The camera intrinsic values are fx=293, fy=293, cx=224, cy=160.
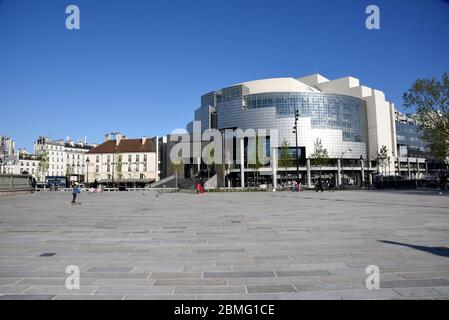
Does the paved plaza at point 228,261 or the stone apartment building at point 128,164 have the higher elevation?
the stone apartment building at point 128,164

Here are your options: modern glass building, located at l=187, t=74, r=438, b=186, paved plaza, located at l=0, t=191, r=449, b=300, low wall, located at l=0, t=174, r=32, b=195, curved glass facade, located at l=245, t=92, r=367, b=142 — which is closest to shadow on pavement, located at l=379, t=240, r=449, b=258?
paved plaza, located at l=0, t=191, r=449, b=300

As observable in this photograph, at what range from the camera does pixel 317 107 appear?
92.3m

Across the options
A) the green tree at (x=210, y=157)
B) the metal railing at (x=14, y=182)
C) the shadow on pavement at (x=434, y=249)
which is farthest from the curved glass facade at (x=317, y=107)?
the shadow on pavement at (x=434, y=249)

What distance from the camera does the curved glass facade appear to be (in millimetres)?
90438

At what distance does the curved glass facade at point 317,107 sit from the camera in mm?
90438

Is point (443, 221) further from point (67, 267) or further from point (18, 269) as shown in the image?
point (18, 269)

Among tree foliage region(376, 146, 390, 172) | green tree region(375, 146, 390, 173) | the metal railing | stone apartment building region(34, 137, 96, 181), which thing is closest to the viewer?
the metal railing

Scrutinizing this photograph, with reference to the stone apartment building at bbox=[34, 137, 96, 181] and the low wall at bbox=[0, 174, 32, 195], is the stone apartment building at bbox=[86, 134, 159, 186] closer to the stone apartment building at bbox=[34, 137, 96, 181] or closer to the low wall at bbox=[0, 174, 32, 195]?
the stone apartment building at bbox=[34, 137, 96, 181]

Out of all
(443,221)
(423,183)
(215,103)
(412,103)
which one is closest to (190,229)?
(443,221)

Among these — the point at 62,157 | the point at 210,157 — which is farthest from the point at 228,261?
the point at 62,157

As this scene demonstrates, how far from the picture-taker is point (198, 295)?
3.81 metres

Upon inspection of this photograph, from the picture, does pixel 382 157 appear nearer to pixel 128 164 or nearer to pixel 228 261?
pixel 128 164

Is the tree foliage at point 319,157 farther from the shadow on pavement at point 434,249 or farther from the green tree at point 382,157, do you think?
the shadow on pavement at point 434,249
